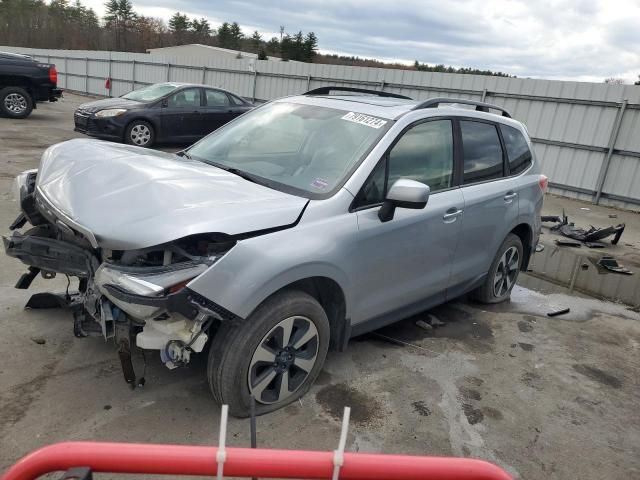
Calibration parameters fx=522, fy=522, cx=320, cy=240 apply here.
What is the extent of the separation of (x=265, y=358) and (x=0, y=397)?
1511 millimetres

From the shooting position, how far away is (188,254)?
2.59 meters

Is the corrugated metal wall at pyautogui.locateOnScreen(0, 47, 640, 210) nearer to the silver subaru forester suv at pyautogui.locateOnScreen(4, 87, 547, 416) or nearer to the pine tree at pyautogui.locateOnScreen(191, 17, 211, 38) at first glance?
the silver subaru forester suv at pyautogui.locateOnScreen(4, 87, 547, 416)

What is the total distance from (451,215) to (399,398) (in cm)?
137

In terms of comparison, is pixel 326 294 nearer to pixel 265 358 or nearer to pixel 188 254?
pixel 265 358

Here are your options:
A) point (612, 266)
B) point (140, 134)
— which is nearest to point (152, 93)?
point (140, 134)

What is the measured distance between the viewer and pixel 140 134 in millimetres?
11414

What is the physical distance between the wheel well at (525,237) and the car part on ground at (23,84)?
13.2 m

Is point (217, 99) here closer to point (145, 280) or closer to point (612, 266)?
point (612, 266)

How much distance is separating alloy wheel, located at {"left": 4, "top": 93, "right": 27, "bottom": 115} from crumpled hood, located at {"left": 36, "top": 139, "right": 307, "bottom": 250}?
42.1 feet

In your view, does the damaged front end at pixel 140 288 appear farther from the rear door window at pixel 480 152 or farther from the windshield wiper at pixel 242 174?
the rear door window at pixel 480 152

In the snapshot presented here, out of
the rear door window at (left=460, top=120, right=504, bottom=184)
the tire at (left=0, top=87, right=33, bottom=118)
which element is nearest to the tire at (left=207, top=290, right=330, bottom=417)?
the rear door window at (left=460, top=120, right=504, bottom=184)

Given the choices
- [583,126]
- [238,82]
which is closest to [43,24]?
[238,82]

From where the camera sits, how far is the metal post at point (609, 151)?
10.7 metres

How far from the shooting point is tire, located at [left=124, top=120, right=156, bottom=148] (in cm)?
1121
